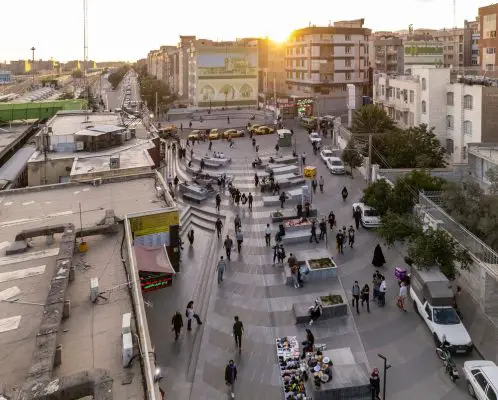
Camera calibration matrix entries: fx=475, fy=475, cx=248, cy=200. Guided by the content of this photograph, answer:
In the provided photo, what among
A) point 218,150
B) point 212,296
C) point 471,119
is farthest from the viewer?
point 218,150

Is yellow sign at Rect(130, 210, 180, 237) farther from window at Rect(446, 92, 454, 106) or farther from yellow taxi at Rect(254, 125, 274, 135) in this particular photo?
yellow taxi at Rect(254, 125, 274, 135)

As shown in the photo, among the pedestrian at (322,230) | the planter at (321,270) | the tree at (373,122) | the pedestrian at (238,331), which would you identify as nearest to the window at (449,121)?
the tree at (373,122)

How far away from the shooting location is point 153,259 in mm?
15547

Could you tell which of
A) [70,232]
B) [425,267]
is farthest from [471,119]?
[70,232]

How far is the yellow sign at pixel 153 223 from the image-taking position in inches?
618

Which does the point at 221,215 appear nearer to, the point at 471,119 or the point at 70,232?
the point at 70,232

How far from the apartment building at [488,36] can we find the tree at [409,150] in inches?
664

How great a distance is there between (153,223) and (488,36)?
38508 mm

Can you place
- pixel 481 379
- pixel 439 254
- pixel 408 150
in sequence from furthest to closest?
pixel 408 150
pixel 439 254
pixel 481 379

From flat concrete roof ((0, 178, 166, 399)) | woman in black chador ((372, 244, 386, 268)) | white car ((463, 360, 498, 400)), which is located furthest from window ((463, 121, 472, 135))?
white car ((463, 360, 498, 400))

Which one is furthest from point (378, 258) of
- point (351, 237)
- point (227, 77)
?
point (227, 77)

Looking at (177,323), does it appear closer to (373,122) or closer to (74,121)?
(373,122)

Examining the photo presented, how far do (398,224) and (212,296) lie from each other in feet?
23.5

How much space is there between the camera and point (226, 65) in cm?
7119
